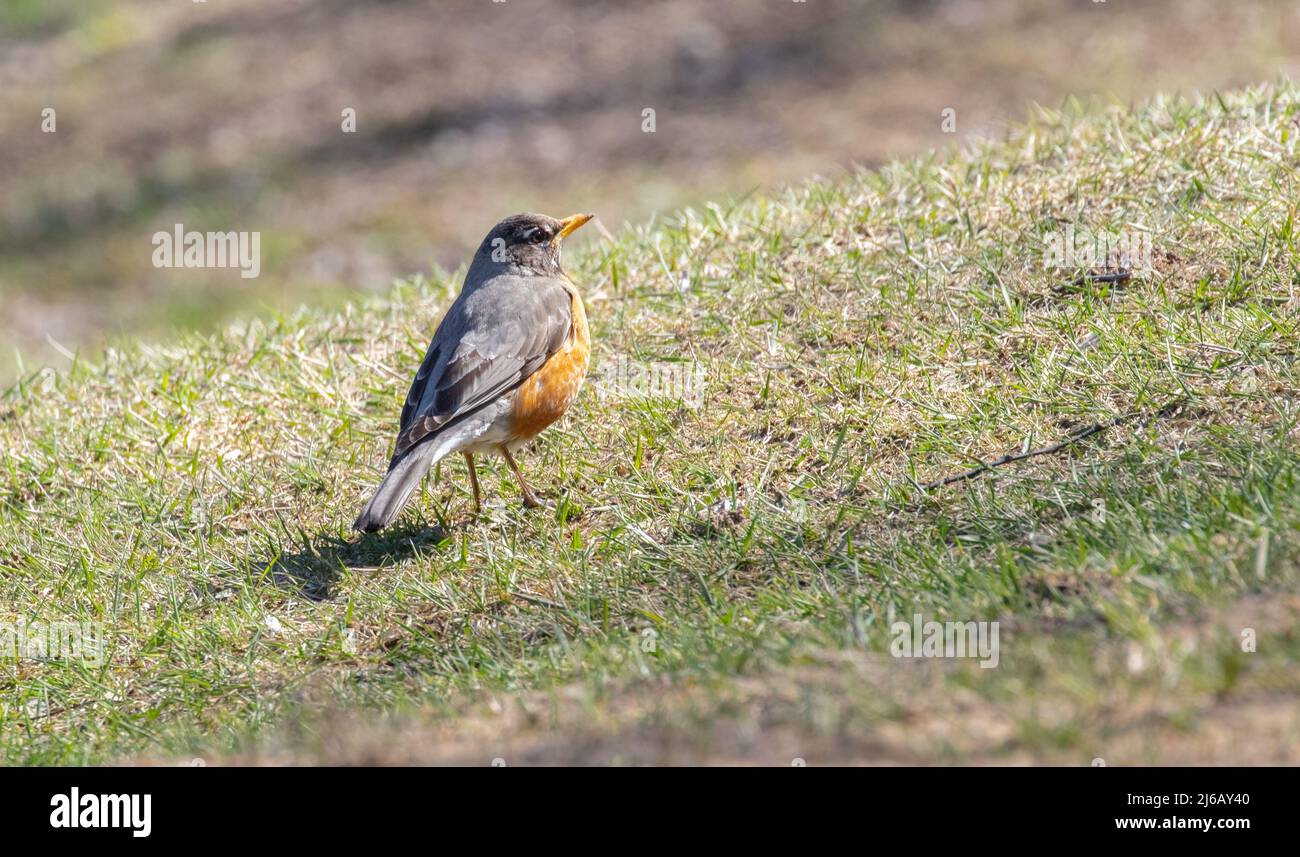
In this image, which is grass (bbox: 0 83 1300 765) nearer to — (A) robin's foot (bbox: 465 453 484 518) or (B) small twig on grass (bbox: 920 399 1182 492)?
(B) small twig on grass (bbox: 920 399 1182 492)

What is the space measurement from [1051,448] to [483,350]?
2425 mm

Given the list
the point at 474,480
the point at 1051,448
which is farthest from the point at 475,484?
the point at 1051,448

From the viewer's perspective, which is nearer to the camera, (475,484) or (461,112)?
(475,484)

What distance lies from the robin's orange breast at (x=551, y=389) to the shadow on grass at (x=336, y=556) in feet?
1.94

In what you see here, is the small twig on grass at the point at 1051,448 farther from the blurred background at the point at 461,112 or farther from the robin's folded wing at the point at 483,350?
the blurred background at the point at 461,112

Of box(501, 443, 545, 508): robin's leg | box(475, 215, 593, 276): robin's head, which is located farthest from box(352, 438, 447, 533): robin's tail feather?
box(475, 215, 593, 276): robin's head

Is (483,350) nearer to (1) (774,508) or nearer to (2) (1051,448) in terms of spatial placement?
(1) (774,508)

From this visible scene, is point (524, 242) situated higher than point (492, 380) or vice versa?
point (524, 242)

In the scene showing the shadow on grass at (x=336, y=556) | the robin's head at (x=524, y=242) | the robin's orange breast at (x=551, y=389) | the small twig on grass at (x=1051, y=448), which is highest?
the robin's head at (x=524, y=242)

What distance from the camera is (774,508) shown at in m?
5.10

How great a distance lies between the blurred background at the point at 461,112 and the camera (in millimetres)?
11930

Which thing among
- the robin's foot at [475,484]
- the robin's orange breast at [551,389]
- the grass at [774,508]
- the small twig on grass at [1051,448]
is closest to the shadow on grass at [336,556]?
the grass at [774,508]

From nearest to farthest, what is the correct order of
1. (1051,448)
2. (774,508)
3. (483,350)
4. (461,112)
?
(1051,448)
(774,508)
(483,350)
(461,112)

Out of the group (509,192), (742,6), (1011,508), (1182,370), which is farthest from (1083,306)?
(742,6)
